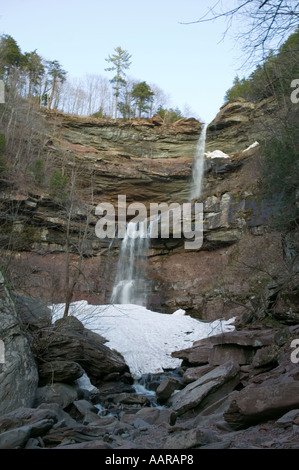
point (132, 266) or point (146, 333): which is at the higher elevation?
point (132, 266)

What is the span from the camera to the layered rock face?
18844 millimetres

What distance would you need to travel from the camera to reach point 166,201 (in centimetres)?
2773

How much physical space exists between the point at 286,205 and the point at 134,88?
29915 mm

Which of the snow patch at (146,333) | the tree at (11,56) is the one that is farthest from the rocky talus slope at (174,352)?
the tree at (11,56)

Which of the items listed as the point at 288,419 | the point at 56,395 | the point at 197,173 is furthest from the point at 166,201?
the point at 288,419

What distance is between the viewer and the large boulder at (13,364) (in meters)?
6.30

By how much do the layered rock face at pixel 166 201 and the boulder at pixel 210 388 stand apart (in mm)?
7733

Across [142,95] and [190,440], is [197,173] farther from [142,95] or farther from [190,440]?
[190,440]

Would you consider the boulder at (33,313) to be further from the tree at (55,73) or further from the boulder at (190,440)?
the tree at (55,73)

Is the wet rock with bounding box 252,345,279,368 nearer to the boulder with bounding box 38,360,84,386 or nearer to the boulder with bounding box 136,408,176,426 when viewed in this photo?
the boulder with bounding box 136,408,176,426

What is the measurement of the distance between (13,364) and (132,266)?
1663 centimetres

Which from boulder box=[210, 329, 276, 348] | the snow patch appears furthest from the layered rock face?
boulder box=[210, 329, 276, 348]

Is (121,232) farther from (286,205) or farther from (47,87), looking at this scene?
(47,87)

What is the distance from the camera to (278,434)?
393 centimetres
